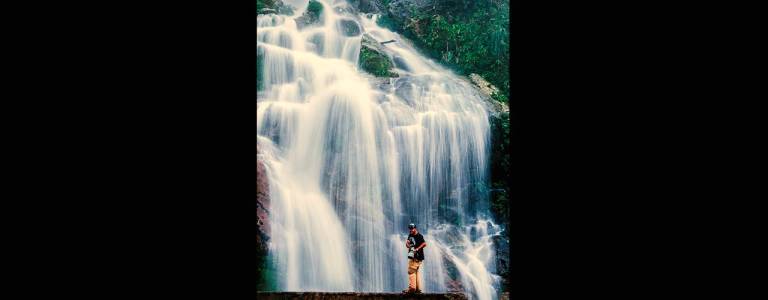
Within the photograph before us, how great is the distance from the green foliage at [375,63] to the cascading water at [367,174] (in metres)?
0.24

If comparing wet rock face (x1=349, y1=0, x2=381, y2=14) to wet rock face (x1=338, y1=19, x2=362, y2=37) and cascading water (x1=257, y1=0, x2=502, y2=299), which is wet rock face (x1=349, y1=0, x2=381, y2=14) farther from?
cascading water (x1=257, y1=0, x2=502, y2=299)

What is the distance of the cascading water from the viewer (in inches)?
391

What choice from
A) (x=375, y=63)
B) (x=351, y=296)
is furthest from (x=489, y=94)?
(x=351, y=296)

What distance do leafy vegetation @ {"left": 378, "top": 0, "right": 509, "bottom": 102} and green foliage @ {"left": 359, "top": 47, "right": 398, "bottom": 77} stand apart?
1661 millimetres

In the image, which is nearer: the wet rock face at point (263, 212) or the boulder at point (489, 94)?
the wet rock face at point (263, 212)

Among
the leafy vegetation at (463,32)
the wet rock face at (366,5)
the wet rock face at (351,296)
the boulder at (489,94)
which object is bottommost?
the wet rock face at (351,296)

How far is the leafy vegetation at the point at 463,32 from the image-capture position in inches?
537

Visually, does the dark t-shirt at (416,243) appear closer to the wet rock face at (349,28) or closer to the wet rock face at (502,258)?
the wet rock face at (502,258)

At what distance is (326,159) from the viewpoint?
35.9 feet

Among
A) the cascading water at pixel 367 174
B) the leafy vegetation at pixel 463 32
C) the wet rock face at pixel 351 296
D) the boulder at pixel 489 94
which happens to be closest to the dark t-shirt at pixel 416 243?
the wet rock face at pixel 351 296

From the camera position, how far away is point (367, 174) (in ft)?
36.1

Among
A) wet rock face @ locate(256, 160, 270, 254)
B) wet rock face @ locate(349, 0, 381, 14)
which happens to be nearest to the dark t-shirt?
wet rock face @ locate(256, 160, 270, 254)
